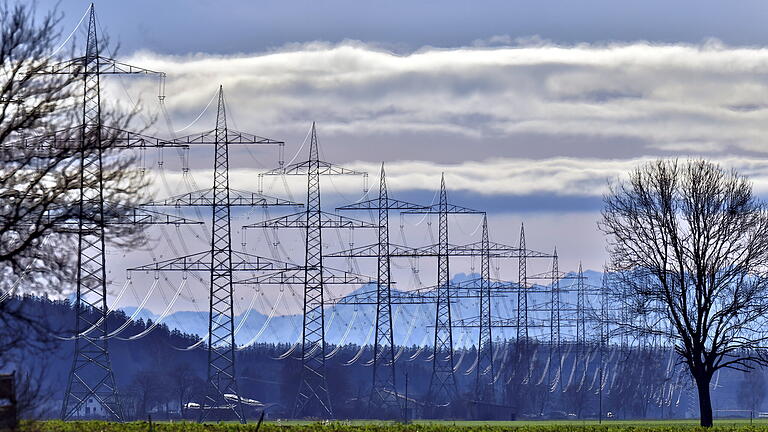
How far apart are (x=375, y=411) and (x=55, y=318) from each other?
5779cm

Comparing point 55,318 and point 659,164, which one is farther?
point 55,318

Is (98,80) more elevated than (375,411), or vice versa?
(98,80)

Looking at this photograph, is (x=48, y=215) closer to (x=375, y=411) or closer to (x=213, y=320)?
(x=213, y=320)

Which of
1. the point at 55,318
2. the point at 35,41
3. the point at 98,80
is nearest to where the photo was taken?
the point at 35,41

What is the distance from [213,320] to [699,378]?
31.6 metres

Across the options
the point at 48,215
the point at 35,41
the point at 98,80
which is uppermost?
the point at 98,80

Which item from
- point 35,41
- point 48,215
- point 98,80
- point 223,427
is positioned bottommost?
point 223,427

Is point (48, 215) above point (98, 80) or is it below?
below

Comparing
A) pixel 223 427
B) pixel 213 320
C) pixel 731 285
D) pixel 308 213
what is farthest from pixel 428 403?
pixel 223 427

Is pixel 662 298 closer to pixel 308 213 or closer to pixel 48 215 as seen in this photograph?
pixel 48 215

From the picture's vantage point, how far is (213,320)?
254 ft

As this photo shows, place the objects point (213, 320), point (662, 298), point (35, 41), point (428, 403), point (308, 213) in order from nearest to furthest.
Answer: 1. point (35, 41)
2. point (662, 298)
3. point (213, 320)
4. point (308, 213)
5. point (428, 403)

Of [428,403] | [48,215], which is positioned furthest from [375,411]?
[48,215]

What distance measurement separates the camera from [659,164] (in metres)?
58.0
